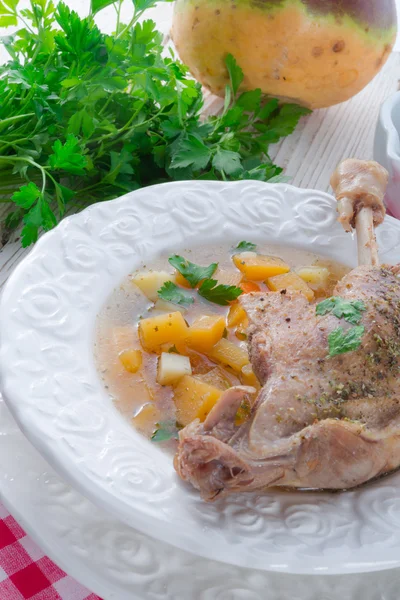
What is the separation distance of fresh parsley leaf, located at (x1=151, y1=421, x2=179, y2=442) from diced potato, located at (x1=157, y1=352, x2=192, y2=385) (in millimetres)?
165

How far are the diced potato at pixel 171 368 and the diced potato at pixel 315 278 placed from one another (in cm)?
67

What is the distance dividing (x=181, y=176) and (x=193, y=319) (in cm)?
92

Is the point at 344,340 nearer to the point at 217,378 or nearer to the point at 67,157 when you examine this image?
the point at 217,378

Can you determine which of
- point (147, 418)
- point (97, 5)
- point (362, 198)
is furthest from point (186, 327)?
point (97, 5)

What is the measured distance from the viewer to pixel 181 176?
3.15 m

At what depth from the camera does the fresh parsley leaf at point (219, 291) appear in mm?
2543

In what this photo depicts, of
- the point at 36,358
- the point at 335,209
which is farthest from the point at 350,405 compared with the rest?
the point at 335,209

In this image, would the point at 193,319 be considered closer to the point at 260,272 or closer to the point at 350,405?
the point at 260,272

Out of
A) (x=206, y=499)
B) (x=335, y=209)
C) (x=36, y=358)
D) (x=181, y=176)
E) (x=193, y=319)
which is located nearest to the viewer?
(x=206, y=499)

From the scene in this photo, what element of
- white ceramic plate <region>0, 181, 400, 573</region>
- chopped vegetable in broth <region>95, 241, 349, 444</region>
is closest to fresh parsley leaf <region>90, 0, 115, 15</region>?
white ceramic plate <region>0, 181, 400, 573</region>

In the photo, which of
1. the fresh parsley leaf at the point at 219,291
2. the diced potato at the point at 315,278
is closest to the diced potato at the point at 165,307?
the fresh parsley leaf at the point at 219,291

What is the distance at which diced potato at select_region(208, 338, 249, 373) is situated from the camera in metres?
2.32

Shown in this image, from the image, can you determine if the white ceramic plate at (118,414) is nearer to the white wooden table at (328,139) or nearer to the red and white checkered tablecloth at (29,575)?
the red and white checkered tablecloth at (29,575)

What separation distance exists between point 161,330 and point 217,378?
0.85 ft
